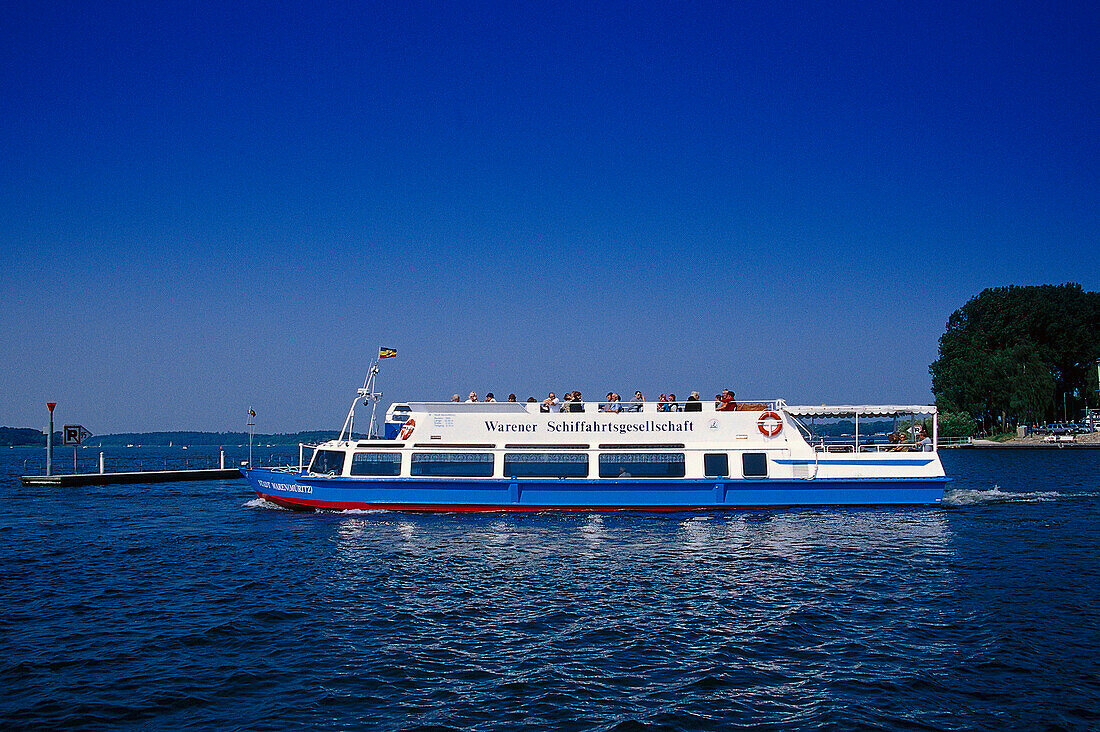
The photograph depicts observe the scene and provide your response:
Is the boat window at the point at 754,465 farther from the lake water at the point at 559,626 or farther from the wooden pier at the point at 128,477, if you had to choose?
the wooden pier at the point at 128,477

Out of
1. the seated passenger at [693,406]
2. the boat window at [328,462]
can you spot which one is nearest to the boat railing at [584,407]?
the seated passenger at [693,406]

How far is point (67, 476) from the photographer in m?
50.5

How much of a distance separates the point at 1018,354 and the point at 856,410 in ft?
286

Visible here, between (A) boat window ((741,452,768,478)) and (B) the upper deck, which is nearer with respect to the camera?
(A) boat window ((741,452,768,478))

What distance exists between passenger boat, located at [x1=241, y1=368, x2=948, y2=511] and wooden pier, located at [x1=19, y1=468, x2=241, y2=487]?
24754mm

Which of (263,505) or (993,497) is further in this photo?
(993,497)

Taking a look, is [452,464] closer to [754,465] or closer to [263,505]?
[263,505]

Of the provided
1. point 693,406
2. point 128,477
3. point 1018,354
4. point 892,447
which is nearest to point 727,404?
point 693,406

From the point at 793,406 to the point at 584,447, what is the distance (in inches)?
401

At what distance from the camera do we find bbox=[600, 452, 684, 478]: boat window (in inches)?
1277

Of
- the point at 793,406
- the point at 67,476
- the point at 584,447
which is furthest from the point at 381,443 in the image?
the point at 67,476

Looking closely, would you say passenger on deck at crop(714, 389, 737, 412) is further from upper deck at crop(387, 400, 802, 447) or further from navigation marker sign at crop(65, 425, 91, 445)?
navigation marker sign at crop(65, 425, 91, 445)

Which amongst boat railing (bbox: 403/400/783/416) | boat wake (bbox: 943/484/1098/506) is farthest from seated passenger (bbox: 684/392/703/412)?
boat wake (bbox: 943/484/1098/506)

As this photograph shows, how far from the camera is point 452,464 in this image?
1281 inches
